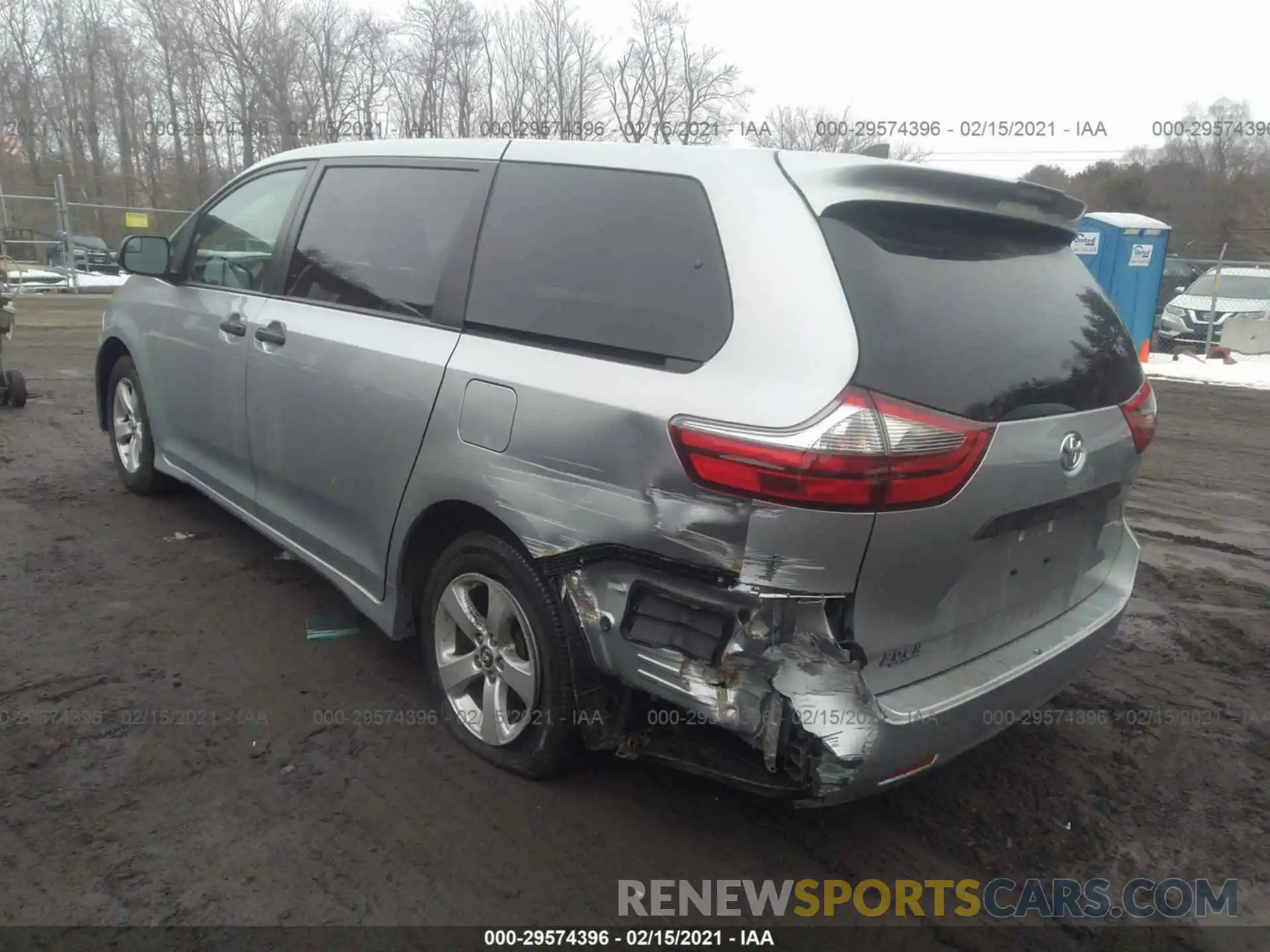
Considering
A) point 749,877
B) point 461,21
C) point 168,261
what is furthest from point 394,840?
point 461,21

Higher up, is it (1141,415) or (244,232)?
(244,232)

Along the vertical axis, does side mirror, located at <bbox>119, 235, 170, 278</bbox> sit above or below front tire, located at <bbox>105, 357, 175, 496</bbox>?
above

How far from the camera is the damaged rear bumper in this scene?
84.7 inches

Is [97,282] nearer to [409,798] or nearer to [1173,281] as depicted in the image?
[409,798]

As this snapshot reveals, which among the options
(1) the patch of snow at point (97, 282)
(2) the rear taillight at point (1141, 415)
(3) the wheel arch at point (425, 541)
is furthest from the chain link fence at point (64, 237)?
(2) the rear taillight at point (1141, 415)

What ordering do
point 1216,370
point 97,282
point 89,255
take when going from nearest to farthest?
1. point 1216,370
2. point 97,282
3. point 89,255

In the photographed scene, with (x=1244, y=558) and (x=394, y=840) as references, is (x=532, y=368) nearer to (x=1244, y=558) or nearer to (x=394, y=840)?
(x=394, y=840)

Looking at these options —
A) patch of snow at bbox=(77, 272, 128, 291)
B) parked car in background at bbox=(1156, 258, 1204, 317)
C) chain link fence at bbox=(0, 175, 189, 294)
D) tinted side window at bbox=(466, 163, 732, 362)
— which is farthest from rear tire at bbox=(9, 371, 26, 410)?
parked car in background at bbox=(1156, 258, 1204, 317)

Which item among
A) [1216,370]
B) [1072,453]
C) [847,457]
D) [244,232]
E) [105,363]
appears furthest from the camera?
[1216,370]

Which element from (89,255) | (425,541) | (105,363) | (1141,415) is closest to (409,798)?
(425,541)

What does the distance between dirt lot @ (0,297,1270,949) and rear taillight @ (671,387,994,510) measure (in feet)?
3.82

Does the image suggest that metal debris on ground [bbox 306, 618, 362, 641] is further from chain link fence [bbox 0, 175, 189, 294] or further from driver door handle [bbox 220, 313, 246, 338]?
chain link fence [bbox 0, 175, 189, 294]

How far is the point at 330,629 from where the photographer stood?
3.93 m

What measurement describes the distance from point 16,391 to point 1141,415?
8449 millimetres
